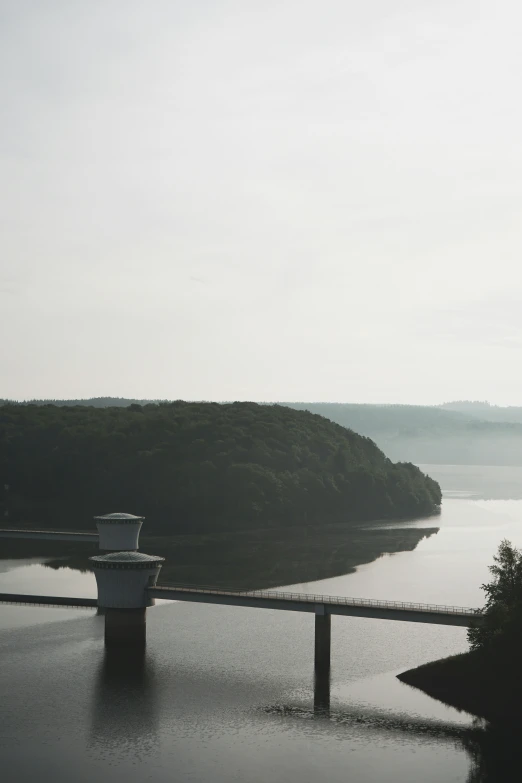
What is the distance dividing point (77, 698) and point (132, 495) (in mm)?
126734

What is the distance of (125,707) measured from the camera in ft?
219

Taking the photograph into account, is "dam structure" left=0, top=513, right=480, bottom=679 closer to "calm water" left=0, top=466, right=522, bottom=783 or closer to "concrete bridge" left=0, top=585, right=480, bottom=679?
"concrete bridge" left=0, top=585, right=480, bottom=679

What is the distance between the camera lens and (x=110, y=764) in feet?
185

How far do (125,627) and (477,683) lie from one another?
32.6 meters

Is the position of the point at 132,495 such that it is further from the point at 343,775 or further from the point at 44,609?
the point at 343,775

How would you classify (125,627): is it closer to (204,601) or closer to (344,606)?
(204,601)

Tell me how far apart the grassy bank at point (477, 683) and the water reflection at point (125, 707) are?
20549 mm

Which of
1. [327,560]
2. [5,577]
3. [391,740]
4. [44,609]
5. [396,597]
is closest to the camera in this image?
[391,740]

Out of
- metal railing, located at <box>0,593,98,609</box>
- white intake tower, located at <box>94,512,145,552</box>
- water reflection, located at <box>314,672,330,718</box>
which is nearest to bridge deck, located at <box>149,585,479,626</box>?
water reflection, located at <box>314,672,330,718</box>

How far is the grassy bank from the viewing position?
216ft

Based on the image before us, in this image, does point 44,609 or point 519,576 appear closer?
point 519,576

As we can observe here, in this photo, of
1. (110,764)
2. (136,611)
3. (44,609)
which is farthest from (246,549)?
(110,764)

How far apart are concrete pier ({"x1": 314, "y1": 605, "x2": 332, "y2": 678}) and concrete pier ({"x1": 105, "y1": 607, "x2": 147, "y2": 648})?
16.6m

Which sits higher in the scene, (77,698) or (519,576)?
(519,576)
